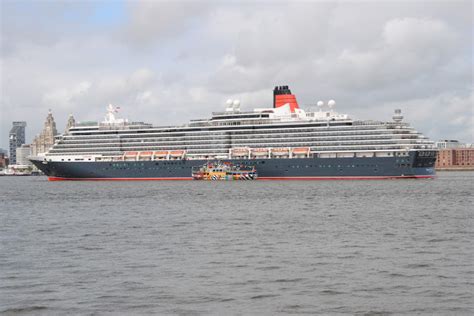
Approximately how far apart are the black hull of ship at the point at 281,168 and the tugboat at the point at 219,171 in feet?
2.59

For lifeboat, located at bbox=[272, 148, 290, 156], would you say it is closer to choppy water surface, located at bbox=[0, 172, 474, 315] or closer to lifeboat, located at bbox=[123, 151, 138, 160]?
lifeboat, located at bbox=[123, 151, 138, 160]

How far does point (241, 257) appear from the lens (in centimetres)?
2730

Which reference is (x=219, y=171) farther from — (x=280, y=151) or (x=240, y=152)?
(x=280, y=151)

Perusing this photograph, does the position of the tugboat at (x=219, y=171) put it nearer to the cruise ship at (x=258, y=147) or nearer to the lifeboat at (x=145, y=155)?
the cruise ship at (x=258, y=147)

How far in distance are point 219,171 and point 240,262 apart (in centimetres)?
8049

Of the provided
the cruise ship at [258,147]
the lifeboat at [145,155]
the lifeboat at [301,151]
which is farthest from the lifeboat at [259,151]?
the lifeboat at [145,155]

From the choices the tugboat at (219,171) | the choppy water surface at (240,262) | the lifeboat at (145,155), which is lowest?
the choppy water surface at (240,262)

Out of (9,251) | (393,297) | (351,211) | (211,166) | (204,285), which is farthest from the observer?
(211,166)

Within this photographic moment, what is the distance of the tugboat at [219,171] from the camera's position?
105231 mm

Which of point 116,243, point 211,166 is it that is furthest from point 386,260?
point 211,166

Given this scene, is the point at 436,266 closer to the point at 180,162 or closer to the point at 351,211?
the point at 351,211

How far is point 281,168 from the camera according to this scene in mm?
100438

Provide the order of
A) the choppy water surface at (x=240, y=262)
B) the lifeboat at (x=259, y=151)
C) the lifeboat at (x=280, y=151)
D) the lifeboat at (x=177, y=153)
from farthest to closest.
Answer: the lifeboat at (x=177, y=153), the lifeboat at (x=259, y=151), the lifeboat at (x=280, y=151), the choppy water surface at (x=240, y=262)

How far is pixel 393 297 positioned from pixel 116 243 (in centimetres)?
1496
